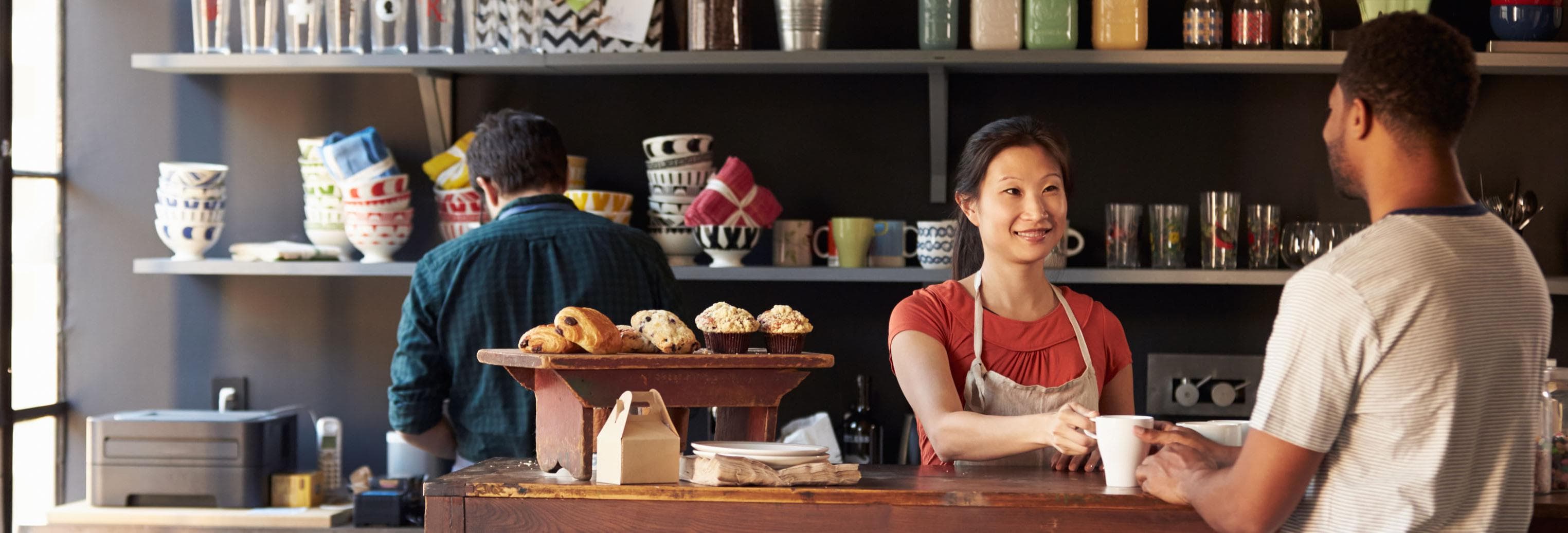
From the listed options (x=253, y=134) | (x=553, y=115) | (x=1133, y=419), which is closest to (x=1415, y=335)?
(x=1133, y=419)

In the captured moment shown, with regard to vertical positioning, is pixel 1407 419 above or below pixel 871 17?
below

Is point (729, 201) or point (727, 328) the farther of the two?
point (729, 201)

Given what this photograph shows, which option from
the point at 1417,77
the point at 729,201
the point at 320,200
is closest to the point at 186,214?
the point at 320,200

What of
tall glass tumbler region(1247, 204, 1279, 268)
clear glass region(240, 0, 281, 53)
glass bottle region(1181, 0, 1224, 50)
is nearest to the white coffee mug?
tall glass tumbler region(1247, 204, 1279, 268)

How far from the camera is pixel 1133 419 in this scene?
4.58 ft

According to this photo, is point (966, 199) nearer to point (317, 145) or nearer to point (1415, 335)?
point (1415, 335)

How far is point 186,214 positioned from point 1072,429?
2.12 metres

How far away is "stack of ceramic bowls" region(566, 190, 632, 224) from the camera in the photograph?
2777mm

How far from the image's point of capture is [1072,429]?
58.4 inches

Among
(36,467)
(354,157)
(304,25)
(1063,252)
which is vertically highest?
(304,25)

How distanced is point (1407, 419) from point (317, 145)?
91.8 inches

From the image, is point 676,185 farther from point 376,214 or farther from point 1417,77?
point 1417,77

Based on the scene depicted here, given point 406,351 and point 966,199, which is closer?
point 966,199

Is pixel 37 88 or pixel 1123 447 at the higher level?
pixel 37 88
